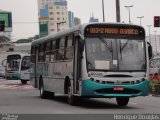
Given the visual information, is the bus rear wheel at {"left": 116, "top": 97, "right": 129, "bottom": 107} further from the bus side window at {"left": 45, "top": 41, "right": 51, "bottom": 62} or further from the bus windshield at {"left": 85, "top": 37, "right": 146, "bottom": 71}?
the bus side window at {"left": 45, "top": 41, "right": 51, "bottom": 62}

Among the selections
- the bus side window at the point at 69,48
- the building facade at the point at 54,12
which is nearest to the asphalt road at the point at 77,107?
the bus side window at the point at 69,48

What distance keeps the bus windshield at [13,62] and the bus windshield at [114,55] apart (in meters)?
34.2

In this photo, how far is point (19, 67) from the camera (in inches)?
2120

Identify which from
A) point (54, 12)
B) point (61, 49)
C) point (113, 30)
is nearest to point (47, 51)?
point (61, 49)

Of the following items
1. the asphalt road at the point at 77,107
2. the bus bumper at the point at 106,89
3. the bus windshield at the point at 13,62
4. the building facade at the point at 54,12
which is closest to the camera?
the asphalt road at the point at 77,107

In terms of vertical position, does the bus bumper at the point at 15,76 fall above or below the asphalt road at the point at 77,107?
above

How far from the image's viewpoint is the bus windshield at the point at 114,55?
2098cm

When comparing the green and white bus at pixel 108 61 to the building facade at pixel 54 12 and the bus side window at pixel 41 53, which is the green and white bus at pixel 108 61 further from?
the building facade at pixel 54 12

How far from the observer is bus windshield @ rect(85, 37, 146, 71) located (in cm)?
2098

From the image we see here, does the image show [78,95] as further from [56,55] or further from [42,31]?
[42,31]

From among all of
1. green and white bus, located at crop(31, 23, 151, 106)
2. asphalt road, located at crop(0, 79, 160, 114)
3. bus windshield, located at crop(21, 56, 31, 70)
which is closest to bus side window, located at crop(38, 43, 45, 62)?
asphalt road, located at crop(0, 79, 160, 114)

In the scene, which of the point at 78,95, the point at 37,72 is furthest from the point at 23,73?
the point at 78,95

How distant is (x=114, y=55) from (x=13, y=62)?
3624cm

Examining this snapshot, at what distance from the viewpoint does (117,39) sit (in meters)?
21.4
